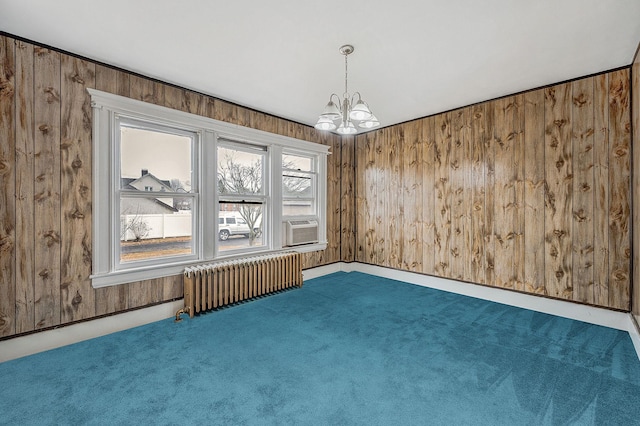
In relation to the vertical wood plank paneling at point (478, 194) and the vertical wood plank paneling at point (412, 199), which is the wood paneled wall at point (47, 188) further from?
the vertical wood plank paneling at point (478, 194)

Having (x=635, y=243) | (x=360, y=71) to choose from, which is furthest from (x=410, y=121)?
(x=635, y=243)

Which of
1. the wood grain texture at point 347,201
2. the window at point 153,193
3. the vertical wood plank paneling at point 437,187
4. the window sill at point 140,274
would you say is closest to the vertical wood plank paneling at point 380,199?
the vertical wood plank paneling at point 437,187

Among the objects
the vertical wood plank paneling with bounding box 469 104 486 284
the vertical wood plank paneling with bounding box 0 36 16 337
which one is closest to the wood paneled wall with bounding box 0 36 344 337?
the vertical wood plank paneling with bounding box 0 36 16 337

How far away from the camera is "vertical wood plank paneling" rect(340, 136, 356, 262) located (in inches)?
224

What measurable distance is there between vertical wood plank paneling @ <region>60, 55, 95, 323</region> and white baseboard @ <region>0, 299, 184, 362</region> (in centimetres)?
11

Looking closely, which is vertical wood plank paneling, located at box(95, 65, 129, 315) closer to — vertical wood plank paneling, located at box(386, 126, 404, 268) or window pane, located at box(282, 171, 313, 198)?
window pane, located at box(282, 171, 313, 198)

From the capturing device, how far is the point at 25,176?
2529 millimetres

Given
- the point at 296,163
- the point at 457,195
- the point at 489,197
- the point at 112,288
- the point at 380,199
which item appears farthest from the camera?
the point at 380,199

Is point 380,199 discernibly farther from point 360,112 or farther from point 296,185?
point 360,112

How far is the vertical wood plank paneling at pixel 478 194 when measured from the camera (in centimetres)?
402

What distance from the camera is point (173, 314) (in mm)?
3381

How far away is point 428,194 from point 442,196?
0.77 ft

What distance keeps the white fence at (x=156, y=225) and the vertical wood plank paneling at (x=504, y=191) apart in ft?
13.5

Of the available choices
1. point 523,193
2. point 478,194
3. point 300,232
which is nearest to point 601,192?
point 523,193
